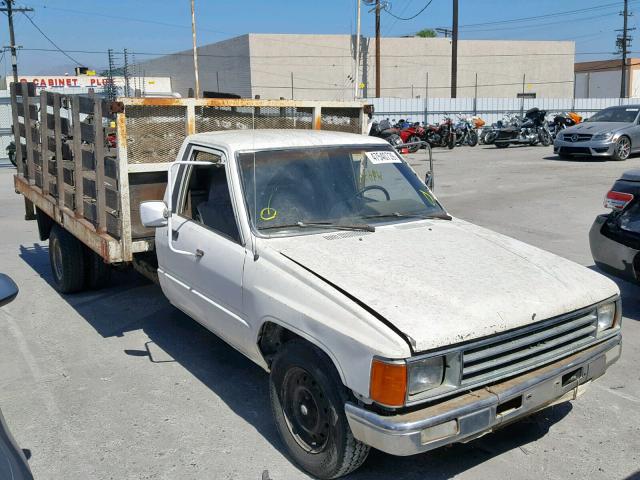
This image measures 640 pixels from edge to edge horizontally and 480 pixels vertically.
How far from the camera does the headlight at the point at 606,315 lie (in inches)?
154

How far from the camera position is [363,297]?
11.2ft

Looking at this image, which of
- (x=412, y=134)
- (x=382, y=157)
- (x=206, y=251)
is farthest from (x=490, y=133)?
(x=206, y=251)

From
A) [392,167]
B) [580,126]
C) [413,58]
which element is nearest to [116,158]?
[392,167]

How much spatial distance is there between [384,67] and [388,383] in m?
47.7

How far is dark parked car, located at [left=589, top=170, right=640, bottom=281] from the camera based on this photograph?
19.4 ft

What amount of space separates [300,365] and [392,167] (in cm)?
207

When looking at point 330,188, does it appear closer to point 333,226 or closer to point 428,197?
point 333,226

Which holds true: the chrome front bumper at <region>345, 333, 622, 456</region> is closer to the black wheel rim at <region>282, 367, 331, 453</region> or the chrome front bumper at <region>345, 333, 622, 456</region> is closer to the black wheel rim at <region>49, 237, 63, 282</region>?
the black wheel rim at <region>282, 367, 331, 453</region>

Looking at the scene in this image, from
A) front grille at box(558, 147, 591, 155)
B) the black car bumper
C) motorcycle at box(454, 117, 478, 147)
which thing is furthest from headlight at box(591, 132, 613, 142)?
the black car bumper

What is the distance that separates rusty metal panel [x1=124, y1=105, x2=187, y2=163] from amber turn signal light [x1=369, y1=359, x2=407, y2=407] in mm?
3540

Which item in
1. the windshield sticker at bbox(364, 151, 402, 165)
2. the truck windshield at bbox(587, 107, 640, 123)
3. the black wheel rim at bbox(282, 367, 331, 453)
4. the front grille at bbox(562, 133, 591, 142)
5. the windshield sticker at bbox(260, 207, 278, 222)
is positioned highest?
the truck windshield at bbox(587, 107, 640, 123)

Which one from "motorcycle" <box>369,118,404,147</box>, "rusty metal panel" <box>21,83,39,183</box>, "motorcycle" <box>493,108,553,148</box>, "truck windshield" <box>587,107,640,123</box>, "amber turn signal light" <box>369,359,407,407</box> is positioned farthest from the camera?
"motorcycle" <box>493,108,553,148</box>

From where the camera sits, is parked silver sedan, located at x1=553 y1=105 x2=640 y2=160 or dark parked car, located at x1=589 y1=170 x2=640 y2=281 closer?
dark parked car, located at x1=589 y1=170 x2=640 y2=281

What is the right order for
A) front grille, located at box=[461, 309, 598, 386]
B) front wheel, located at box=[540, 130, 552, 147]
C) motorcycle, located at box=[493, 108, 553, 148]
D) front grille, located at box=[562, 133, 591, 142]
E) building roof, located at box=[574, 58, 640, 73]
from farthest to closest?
building roof, located at box=[574, 58, 640, 73], front wheel, located at box=[540, 130, 552, 147], motorcycle, located at box=[493, 108, 553, 148], front grille, located at box=[562, 133, 591, 142], front grille, located at box=[461, 309, 598, 386]
